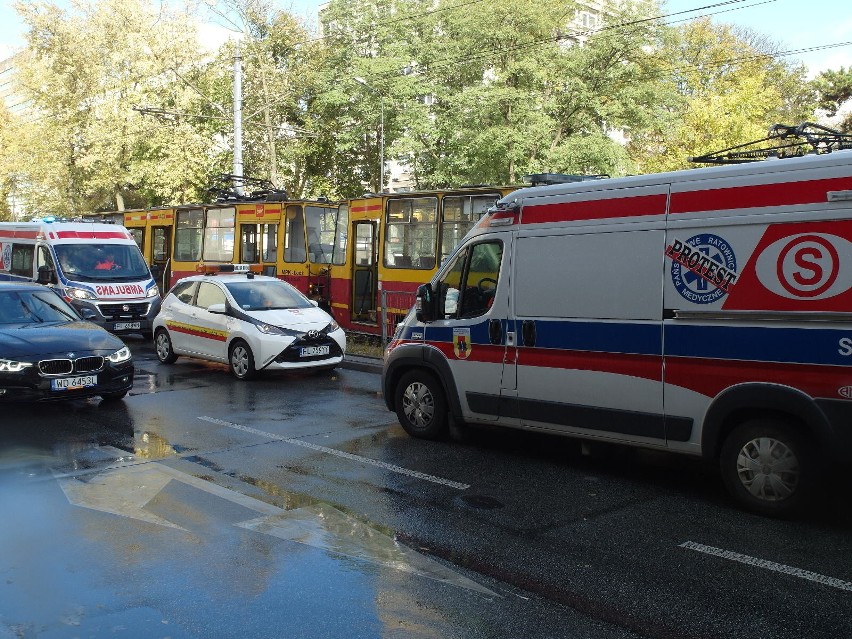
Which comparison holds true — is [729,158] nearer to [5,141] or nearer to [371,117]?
[371,117]

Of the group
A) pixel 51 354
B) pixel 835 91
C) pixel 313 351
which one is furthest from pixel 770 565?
pixel 835 91

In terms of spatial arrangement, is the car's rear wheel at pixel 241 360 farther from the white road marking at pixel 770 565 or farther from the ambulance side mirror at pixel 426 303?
the white road marking at pixel 770 565

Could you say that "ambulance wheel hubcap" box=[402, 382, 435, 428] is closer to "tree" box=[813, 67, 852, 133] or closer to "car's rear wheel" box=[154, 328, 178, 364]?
"car's rear wheel" box=[154, 328, 178, 364]

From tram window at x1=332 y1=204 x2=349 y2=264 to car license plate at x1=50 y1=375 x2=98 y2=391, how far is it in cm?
1014

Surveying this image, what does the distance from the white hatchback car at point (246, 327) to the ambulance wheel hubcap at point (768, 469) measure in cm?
811

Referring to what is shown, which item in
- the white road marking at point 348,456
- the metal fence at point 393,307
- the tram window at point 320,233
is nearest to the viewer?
the white road marking at point 348,456

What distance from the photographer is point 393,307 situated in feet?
56.0

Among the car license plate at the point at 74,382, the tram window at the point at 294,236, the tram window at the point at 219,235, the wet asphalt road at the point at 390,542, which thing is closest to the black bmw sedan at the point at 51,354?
the car license plate at the point at 74,382

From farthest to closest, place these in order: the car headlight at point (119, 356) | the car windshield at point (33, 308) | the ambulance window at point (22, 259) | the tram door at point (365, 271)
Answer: the ambulance window at point (22, 259) → the tram door at point (365, 271) → the car windshield at point (33, 308) → the car headlight at point (119, 356)

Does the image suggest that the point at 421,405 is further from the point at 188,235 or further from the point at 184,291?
the point at 188,235

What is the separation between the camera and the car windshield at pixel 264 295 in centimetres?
1387

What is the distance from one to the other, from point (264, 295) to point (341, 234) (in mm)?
6172

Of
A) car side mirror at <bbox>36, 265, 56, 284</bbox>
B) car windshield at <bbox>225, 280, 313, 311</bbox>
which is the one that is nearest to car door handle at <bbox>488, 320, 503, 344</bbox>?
car windshield at <bbox>225, 280, 313, 311</bbox>

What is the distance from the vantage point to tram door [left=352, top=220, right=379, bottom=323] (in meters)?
18.7
